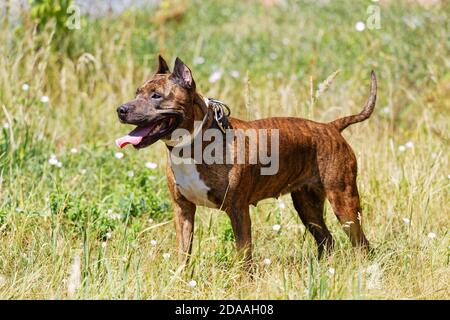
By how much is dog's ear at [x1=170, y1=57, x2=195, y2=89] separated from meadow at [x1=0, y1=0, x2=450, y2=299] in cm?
86

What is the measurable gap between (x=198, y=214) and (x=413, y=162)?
5.47 ft

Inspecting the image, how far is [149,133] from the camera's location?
4.01 m

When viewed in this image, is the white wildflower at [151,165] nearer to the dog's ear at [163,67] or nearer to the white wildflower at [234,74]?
the dog's ear at [163,67]

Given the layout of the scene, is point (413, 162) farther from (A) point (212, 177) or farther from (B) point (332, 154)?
(A) point (212, 177)

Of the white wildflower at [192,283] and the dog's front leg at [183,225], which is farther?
the dog's front leg at [183,225]

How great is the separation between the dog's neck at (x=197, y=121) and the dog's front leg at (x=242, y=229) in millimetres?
453

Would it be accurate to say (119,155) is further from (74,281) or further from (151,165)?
(74,281)

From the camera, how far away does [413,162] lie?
5.73 meters

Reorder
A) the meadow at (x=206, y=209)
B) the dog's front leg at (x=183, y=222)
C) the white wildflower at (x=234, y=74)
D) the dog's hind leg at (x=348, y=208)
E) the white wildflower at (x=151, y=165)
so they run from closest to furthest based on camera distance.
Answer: the meadow at (x=206, y=209)
the dog's front leg at (x=183, y=222)
the dog's hind leg at (x=348, y=208)
the white wildflower at (x=151, y=165)
the white wildflower at (x=234, y=74)

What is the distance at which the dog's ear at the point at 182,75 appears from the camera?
4.08 meters

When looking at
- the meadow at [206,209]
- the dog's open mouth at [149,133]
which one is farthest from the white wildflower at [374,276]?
the dog's open mouth at [149,133]

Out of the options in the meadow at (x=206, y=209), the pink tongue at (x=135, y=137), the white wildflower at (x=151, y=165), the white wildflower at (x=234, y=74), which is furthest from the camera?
the white wildflower at (x=234, y=74)

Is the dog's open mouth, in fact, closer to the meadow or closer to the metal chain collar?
the metal chain collar

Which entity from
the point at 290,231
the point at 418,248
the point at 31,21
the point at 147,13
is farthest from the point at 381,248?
the point at 147,13
